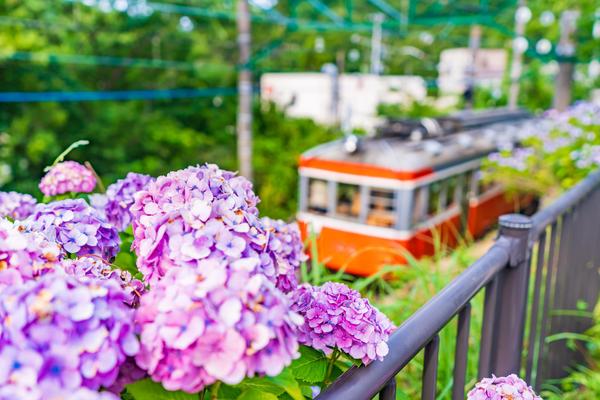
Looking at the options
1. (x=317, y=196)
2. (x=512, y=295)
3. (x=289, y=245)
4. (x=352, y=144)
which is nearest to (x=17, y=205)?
(x=289, y=245)

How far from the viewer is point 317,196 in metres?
7.22

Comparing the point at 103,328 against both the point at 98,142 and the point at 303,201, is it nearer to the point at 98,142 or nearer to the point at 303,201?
the point at 303,201

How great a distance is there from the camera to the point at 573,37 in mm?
10664

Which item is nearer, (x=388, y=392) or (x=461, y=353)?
(x=388, y=392)

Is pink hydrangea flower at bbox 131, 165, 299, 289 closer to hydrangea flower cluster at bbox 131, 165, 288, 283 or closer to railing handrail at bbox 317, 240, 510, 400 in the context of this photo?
hydrangea flower cluster at bbox 131, 165, 288, 283

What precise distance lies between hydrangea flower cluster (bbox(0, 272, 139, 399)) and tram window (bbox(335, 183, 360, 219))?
6292mm

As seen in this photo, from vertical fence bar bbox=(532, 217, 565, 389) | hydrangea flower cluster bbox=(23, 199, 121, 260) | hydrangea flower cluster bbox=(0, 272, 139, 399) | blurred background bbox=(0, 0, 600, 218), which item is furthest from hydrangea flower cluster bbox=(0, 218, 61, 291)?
blurred background bbox=(0, 0, 600, 218)

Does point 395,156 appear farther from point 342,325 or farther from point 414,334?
point 342,325

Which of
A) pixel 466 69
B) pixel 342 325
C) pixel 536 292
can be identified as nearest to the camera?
pixel 342 325

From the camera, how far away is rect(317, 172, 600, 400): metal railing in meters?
0.99

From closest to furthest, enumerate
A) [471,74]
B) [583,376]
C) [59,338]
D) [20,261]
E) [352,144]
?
[59,338]
[20,261]
[583,376]
[352,144]
[471,74]

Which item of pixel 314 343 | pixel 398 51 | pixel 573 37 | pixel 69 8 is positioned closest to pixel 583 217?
pixel 314 343

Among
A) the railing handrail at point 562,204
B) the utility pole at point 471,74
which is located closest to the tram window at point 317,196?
the railing handrail at point 562,204

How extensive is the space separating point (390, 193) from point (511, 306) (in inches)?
195
